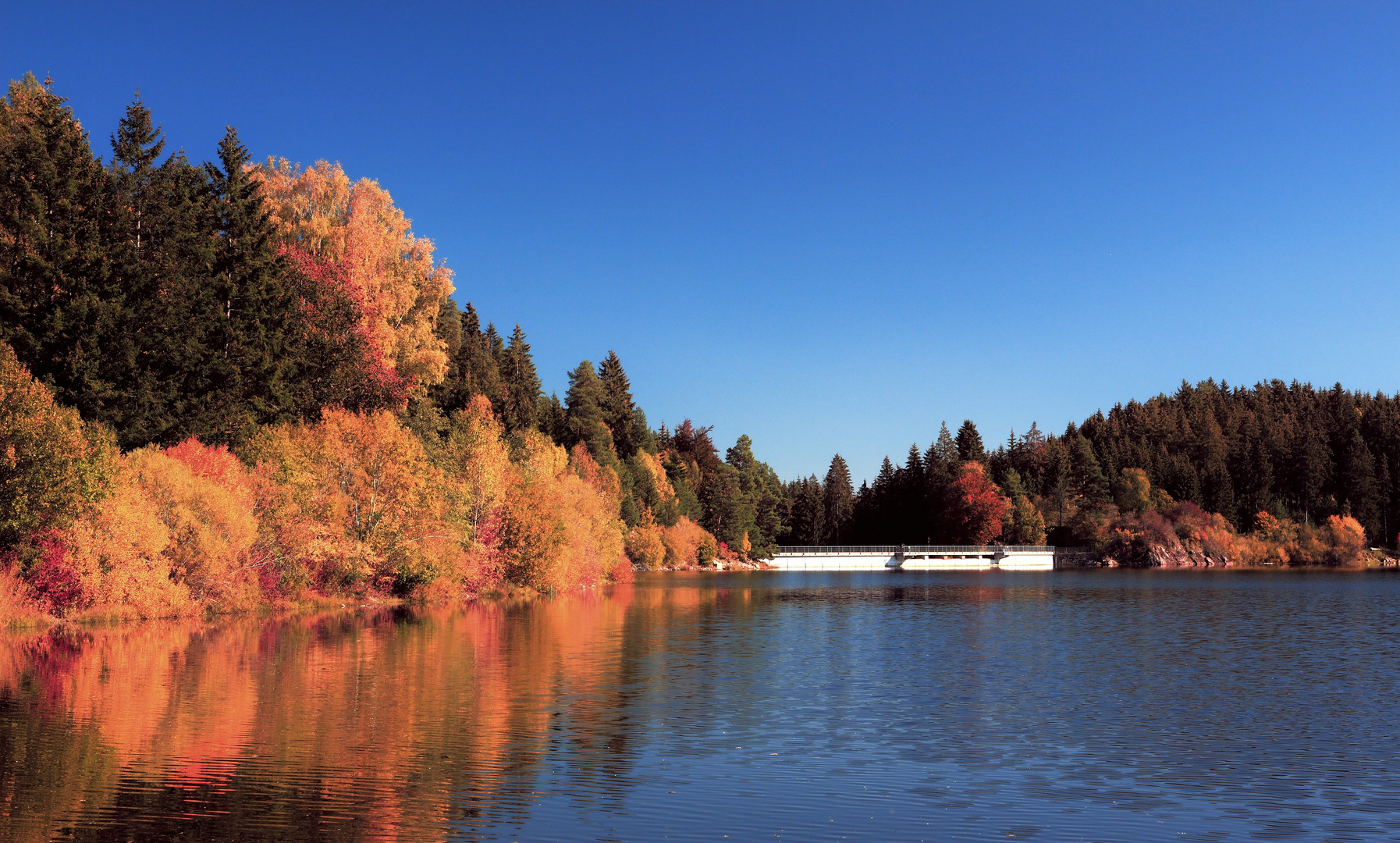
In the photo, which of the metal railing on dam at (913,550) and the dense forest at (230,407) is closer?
the dense forest at (230,407)

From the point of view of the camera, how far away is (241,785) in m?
16.2

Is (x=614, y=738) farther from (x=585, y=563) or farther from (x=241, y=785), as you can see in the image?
(x=585, y=563)

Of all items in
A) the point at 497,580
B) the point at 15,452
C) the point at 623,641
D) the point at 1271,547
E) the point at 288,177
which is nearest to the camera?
the point at 15,452

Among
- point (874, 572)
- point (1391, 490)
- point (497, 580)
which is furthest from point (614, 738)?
point (1391, 490)

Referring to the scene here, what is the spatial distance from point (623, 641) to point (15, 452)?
77.4 feet

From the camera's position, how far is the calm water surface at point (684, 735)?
14.7 meters

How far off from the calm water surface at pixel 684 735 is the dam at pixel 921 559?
12724 cm

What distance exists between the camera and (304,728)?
21.2m

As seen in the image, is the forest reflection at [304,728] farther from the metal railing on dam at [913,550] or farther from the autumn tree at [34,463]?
the metal railing on dam at [913,550]

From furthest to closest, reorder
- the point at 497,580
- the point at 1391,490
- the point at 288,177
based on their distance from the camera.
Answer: the point at 1391,490 < the point at 288,177 < the point at 497,580

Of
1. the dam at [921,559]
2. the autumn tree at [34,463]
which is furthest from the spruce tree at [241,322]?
the dam at [921,559]

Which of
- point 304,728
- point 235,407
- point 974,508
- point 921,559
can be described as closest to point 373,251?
point 235,407

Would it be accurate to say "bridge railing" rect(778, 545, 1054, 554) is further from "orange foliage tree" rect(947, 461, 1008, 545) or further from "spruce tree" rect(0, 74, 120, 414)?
"spruce tree" rect(0, 74, 120, 414)

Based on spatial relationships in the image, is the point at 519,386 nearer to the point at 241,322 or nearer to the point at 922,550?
the point at 241,322
